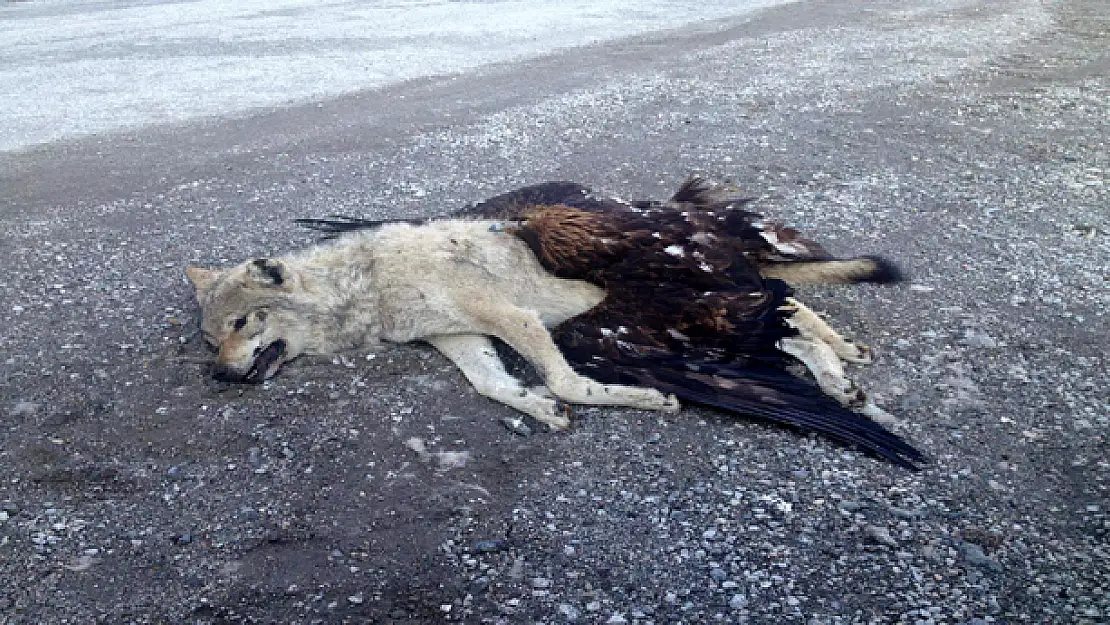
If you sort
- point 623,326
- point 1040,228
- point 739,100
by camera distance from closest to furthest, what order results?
point 623,326 → point 1040,228 → point 739,100

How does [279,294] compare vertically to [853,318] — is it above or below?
above

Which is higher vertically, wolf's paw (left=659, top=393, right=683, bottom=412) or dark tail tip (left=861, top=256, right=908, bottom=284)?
dark tail tip (left=861, top=256, right=908, bottom=284)

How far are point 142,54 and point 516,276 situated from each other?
11.4 meters

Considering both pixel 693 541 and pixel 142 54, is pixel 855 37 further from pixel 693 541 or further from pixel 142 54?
pixel 693 541

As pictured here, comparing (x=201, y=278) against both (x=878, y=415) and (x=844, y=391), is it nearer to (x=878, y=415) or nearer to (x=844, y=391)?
(x=844, y=391)

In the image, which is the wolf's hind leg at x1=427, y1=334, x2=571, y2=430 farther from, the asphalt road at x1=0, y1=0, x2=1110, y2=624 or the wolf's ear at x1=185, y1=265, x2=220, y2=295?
the wolf's ear at x1=185, y1=265, x2=220, y2=295

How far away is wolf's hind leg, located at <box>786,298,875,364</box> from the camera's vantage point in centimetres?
511

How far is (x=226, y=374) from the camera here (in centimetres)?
505

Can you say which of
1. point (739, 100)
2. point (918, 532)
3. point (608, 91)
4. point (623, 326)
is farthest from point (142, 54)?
point (918, 532)

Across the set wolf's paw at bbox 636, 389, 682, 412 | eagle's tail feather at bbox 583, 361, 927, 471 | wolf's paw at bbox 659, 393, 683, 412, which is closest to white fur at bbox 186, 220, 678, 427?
eagle's tail feather at bbox 583, 361, 927, 471

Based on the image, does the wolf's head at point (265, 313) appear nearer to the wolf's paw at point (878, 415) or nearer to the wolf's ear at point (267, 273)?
the wolf's ear at point (267, 273)

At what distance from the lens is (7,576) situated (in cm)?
371

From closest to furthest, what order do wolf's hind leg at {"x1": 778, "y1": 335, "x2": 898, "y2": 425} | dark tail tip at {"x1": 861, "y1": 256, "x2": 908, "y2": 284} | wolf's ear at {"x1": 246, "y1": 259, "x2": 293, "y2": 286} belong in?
→ wolf's hind leg at {"x1": 778, "y1": 335, "x2": 898, "y2": 425}, wolf's ear at {"x1": 246, "y1": 259, "x2": 293, "y2": 286}, dark tail tip at {"x1": 861, "y1": 256, "x2": 908, "y2": 284}

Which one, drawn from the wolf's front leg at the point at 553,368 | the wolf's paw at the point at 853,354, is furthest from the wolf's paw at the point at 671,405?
the wolf's paw at the point at 853,354
